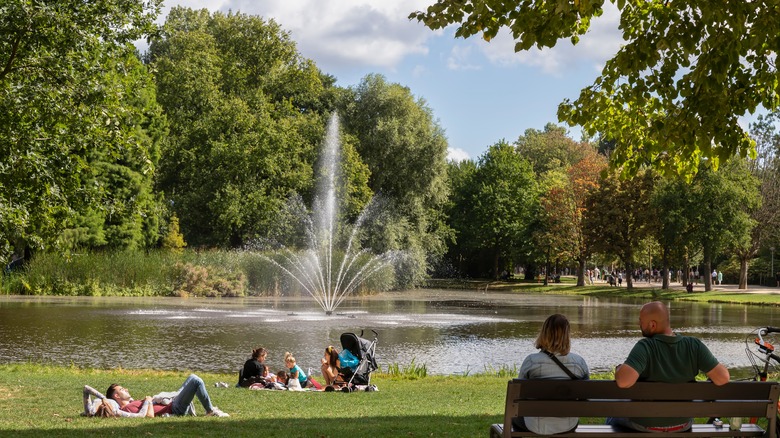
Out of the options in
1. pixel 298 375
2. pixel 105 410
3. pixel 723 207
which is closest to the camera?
pixel 105 410

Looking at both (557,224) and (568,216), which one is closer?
(568,216)

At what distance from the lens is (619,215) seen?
64750mm

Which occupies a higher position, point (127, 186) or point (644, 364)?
point (127, 186)

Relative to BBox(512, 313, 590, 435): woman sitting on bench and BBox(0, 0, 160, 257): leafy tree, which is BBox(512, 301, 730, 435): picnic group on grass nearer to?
BBox(512, 313, 590, 435): woman sitting on bench

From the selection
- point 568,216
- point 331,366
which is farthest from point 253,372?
point 568,216

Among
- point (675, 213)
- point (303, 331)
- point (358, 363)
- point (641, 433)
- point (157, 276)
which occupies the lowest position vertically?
point (303, 331)

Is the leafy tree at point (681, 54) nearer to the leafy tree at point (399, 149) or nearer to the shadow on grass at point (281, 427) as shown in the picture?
the shadow on grass at point (281, 427)

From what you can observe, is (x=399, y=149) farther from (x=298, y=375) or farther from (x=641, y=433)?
(x=641, y=433)

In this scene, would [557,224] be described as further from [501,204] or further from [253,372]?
[253,372]

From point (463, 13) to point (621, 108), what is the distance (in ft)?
13.3

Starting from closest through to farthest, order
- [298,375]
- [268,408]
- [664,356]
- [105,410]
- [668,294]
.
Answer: [664,356] < [105,410] < [268,408] < [298,375] < [668,294]

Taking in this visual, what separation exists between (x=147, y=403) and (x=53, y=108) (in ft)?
23.2

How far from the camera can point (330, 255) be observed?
53.1 meters

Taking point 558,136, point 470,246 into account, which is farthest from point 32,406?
point 558,136
